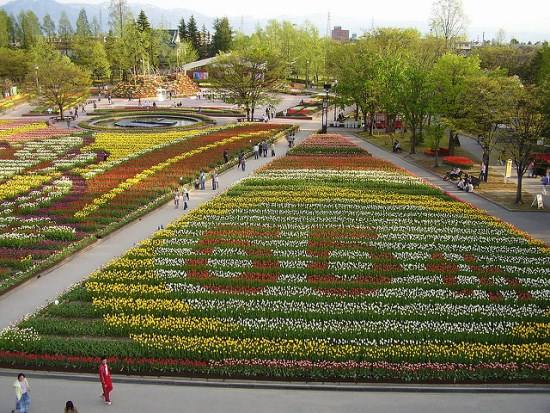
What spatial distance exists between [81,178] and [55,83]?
30269mm

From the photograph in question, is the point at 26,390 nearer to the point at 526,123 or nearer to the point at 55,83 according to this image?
the point at 526,123

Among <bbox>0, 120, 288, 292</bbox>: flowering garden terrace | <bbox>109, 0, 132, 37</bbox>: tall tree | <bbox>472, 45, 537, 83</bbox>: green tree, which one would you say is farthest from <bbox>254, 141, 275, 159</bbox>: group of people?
<bbox>109, 0, 132, 37</bbox>: tall tree

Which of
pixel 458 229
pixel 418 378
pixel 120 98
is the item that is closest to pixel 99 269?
pixel 418 378

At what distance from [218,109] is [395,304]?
191ft

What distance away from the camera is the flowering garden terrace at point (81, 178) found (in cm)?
2245

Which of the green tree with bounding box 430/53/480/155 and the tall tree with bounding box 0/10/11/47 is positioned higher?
the tall tree with bounding box 0/10/11/47

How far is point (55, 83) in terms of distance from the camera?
58.4m

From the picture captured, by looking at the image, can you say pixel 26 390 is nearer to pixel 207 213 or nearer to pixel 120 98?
pixel 207 213

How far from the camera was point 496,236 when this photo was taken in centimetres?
2327

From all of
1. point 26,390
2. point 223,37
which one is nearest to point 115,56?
point 223,37

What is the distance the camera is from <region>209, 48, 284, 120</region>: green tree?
60.6 meters

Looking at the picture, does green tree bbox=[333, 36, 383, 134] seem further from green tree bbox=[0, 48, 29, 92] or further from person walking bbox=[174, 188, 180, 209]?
green tree bbox=[0, 48, 29, 92]

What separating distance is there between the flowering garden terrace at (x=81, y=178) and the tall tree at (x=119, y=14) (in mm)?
60598

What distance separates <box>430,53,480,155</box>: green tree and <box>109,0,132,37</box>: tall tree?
83.3 m
